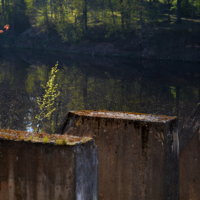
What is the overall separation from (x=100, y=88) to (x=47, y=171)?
25.0m

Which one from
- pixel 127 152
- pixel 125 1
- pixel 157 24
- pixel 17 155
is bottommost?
pixel 127 152

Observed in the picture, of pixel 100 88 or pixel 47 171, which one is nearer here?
pixel 47 171

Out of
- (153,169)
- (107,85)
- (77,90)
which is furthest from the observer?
(107,85)

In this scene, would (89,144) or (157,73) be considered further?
(157,73)

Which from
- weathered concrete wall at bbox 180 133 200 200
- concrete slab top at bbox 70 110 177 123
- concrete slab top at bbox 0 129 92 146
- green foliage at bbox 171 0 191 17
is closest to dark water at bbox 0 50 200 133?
weathered concrete wall at bbox 180 133 200 200

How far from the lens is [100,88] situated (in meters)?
27.5

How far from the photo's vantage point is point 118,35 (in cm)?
5556

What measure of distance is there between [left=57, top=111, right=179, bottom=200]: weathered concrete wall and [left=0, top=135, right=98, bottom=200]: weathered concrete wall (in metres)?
1.11

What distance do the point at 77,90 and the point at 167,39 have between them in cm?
2719

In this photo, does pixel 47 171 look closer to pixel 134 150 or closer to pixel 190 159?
pixel 134 150

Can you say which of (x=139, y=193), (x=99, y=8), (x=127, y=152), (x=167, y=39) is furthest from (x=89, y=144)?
(x=99, y=8)

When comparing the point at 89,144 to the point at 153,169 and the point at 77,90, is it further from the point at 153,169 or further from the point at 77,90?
the point at 77,90

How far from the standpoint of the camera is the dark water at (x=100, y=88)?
18.8 meters

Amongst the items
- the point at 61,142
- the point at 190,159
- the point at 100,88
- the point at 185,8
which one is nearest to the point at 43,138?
the point at 61,142
